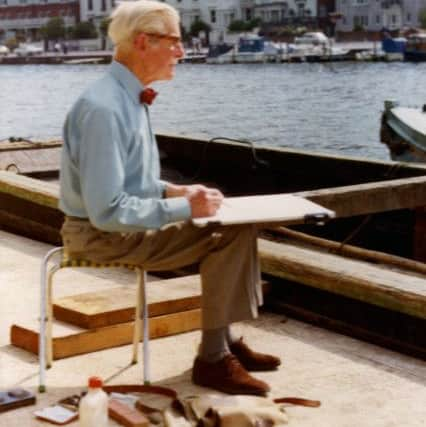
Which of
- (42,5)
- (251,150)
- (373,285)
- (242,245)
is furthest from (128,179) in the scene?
(42,5)

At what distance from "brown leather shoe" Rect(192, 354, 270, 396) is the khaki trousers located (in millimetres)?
176

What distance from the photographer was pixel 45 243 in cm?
704

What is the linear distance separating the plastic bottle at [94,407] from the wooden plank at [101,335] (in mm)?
981

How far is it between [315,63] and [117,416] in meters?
104

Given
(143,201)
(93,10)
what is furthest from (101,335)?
(93,10)

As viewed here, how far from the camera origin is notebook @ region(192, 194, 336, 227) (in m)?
3.67

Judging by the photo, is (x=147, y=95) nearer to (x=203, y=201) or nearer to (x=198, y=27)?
(x=203, y=201)

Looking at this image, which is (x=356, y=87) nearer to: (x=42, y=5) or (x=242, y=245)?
(x=242, y=245)

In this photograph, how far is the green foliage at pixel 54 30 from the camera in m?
137

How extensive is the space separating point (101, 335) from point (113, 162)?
1166 millimetres

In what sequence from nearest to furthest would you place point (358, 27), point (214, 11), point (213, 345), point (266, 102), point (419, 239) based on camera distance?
point (213, 345)
point (419, 239)
point (266, 102)
point (358, 27)
point (214, 11)

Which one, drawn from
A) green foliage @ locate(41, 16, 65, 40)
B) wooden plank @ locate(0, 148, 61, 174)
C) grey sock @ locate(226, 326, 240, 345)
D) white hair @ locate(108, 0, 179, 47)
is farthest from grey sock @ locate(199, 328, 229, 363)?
green foliage @ locate(41, 16, 65, 40)

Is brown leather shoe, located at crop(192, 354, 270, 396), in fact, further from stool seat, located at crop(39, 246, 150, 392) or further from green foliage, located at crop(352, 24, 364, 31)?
green foliage, located at crop(352, 24, 364, 31)

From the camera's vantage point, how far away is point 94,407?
11.4 feet
